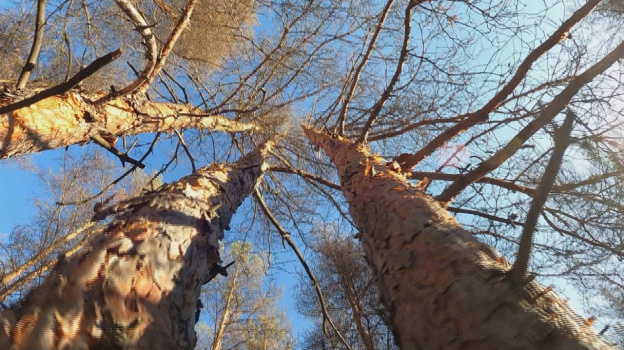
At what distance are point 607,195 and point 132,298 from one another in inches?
112

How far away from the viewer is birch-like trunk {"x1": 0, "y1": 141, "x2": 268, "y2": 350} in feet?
2.77

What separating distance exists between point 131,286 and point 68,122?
1675 mm

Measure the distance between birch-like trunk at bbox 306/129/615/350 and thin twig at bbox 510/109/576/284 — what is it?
6 cm

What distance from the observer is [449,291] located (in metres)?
1.04

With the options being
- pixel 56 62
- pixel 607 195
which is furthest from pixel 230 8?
pixel 607 195

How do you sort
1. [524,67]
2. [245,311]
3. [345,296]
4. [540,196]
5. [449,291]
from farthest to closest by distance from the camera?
1. [245,311]
2. [345,296]
3. [524,67]
4. [449,291]
5. [540,196]

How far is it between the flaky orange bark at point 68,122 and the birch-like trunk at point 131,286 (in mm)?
441

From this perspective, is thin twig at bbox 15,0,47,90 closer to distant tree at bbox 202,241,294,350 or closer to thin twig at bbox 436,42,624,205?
thin twig at bbox 436,42,624,205

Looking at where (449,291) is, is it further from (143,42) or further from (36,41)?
Result: (143,42)

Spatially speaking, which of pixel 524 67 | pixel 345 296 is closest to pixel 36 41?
pixel 524 67

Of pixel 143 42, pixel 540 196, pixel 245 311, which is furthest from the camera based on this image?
pixel 245 311

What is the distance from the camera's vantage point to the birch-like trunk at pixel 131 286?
845 millimetres

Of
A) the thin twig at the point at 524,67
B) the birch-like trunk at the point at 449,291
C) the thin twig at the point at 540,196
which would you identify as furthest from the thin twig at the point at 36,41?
the thin twig at the point at 524,67

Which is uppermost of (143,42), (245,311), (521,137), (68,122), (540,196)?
(245,311)
